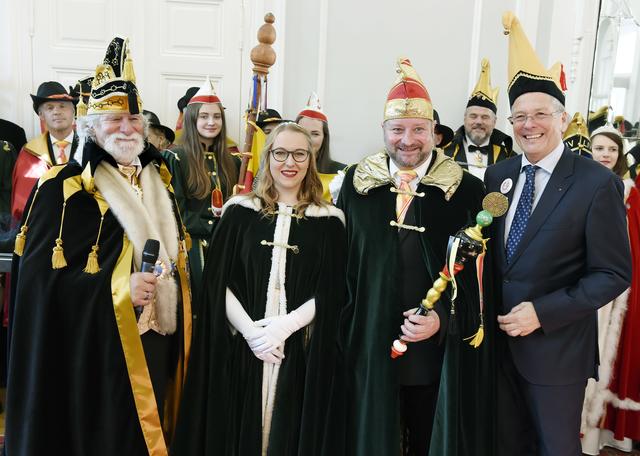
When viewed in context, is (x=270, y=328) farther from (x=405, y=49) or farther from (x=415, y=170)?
(x=405, y=49)

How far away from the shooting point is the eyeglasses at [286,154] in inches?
93.0

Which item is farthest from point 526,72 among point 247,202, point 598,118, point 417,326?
point 598,118

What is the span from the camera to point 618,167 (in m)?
3.63

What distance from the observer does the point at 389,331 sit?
2287 millimetres

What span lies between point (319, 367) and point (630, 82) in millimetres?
4839

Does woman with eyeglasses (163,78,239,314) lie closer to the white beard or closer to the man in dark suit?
the white beard

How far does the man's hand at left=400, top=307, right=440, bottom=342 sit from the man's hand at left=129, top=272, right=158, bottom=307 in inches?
42.0

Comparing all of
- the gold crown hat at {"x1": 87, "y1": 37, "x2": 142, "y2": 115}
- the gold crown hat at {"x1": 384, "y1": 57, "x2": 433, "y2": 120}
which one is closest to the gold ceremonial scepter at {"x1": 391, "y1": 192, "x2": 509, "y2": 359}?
the gold crown hat at {"x1": 384, "y1": 57, "x2": 433, "y2": 120}

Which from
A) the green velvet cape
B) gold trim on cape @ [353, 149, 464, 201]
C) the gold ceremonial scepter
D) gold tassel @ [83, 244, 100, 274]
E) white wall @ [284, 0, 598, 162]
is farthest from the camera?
white wall @ [284, 0, 598, 162]

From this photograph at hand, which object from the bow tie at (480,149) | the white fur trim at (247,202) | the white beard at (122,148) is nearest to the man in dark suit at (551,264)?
the white fur trim at (247,202)

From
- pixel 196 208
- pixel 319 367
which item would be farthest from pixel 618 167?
pixel 196 208

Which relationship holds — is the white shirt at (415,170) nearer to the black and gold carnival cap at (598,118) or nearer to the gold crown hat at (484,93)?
the gold crown hat at (484,93)

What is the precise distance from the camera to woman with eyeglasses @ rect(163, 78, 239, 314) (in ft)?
12.0

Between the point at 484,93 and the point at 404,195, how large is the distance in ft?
9.99
